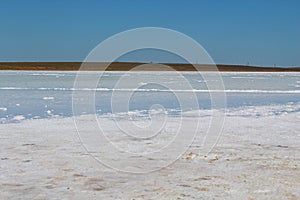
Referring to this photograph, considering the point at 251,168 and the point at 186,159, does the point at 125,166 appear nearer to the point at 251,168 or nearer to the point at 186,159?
the point at 186,159

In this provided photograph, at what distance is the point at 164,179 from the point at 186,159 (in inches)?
31.9

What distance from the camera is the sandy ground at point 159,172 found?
3.21m

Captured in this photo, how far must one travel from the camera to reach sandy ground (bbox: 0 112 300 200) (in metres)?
3.21

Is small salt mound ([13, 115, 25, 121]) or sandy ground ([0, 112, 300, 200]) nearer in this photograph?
sandy ground ([0, 112, 300, 200])

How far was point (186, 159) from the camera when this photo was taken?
172 inches

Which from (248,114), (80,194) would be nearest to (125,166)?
(80,194)

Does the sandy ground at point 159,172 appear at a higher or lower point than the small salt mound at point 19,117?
lower

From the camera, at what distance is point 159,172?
3.83 metres

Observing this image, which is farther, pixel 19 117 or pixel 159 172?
pixel 19 117

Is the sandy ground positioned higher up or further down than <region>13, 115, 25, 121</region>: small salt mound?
further down

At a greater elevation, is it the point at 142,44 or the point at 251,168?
the point at 142,44

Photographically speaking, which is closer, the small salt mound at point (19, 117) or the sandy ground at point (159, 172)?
the sandy ground at point (159, 172)

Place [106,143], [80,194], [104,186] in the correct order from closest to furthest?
[80,194] → [104,186] → [106,143]

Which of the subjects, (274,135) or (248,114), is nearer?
(274,135)
